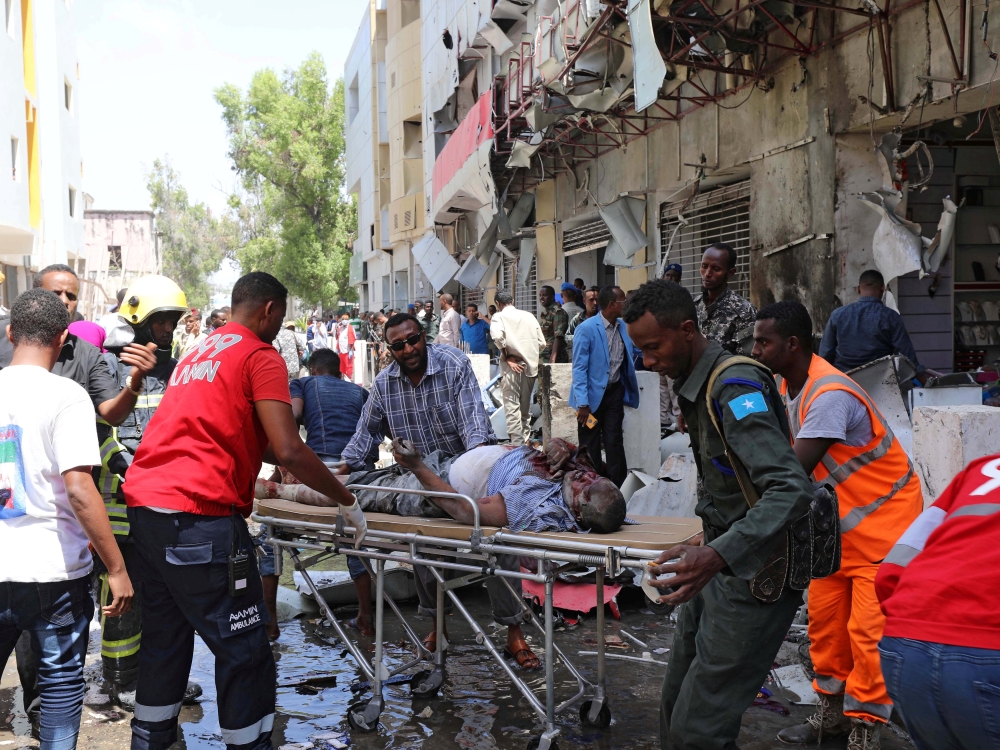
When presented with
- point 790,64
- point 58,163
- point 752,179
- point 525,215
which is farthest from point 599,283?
point 58,163

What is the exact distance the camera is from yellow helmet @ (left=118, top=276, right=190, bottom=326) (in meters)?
4.37

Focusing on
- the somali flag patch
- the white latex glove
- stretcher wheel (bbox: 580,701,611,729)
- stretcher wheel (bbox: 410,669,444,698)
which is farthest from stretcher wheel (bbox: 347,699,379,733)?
the somali flag patch

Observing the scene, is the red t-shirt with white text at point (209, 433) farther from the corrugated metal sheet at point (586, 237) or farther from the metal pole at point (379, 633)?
the corrugated metal sheet at point (586, 237)

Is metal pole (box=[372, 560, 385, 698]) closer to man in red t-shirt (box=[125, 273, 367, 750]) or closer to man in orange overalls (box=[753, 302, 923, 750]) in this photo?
man in red t-shirt (box=[125, 273, 367, 750])

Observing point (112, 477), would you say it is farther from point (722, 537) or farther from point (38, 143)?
point (38, 143)

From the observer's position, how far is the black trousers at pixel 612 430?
773cm

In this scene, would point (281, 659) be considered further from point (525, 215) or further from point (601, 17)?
point (525, 215)

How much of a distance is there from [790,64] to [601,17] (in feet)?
5.86

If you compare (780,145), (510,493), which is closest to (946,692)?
(510,493)

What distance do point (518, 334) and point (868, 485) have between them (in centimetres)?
734

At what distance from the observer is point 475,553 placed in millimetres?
3883

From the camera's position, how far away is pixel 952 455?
4.32m

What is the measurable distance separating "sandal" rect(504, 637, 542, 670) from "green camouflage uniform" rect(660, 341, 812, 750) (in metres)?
1.97

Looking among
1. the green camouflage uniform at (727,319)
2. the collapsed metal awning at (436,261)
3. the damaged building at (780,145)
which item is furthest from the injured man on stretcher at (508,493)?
the collapsed metal awning at (436,261)
